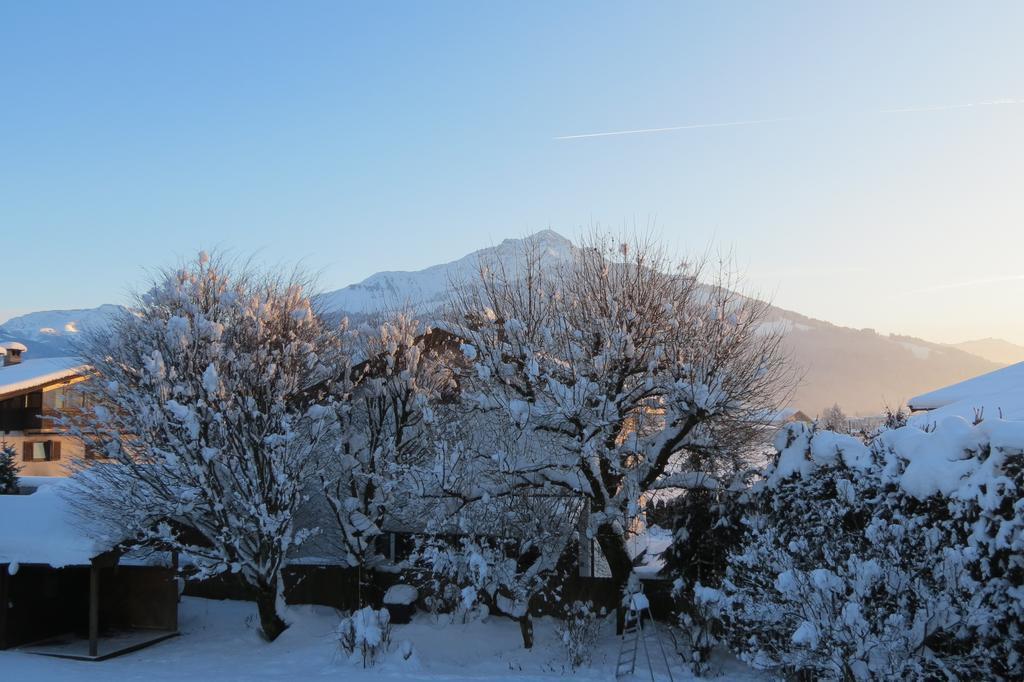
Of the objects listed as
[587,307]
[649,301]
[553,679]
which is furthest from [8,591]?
[649,301]

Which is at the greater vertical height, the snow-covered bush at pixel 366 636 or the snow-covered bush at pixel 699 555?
the snow-covered bush at pixel 699 555

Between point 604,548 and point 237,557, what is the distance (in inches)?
291

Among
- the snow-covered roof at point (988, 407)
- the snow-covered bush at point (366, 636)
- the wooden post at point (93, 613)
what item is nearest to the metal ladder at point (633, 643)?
the snow-covered bush at point (366, 636)

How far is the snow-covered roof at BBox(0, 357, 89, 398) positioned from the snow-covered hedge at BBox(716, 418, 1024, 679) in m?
33.3

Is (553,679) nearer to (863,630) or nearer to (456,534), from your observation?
(456,534)

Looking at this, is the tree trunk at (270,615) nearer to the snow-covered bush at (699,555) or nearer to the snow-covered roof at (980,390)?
the snow-covered bush at (699,555)

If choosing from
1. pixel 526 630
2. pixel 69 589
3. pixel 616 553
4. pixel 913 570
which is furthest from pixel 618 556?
pixel 69 589

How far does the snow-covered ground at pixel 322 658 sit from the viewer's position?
1374 centimetres

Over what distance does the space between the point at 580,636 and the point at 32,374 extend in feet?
108

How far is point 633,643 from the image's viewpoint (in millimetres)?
14922

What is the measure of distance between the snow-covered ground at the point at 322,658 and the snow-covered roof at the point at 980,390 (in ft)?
31.5

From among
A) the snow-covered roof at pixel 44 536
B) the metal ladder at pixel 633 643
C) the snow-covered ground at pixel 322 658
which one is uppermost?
the snow-covered roof at pixel 44 536

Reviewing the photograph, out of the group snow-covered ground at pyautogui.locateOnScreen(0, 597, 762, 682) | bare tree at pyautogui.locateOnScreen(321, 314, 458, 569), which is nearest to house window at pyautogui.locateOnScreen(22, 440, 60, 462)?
snow-covered ground at pyautogui.locateOnScreen(0, 597, 762, 682)

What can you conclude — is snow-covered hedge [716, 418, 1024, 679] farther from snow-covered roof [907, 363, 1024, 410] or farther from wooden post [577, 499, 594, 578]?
snow-covered roof [907, 363, 1024, 410]
